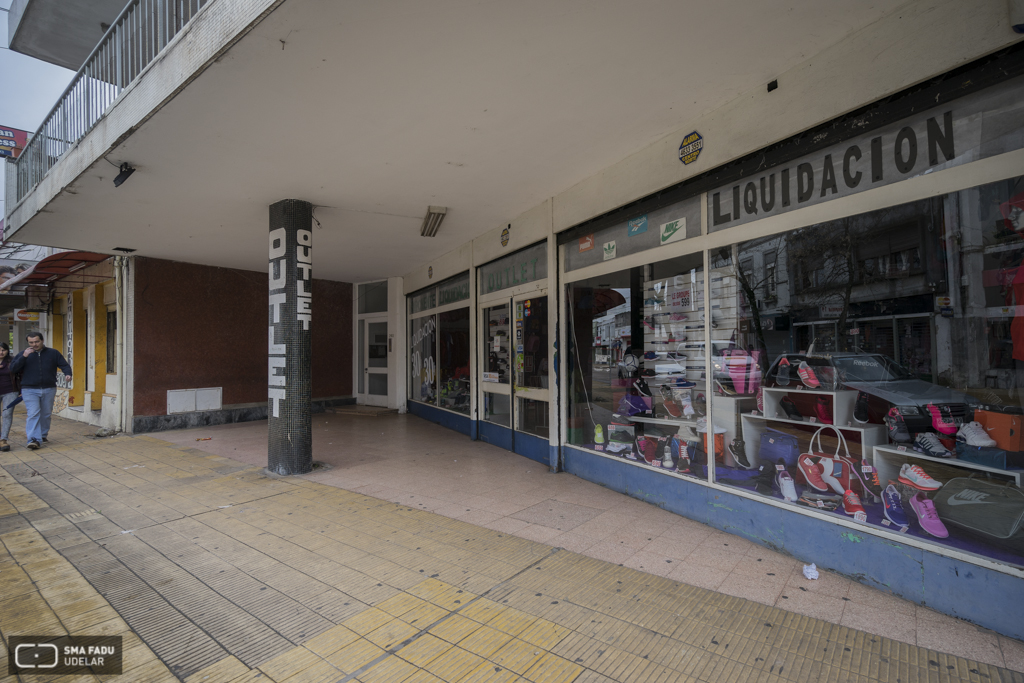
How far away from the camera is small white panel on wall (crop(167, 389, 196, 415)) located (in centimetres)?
962

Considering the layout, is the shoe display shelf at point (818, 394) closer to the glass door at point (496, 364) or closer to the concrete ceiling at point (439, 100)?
the concrete ceiling at point (439, 100)

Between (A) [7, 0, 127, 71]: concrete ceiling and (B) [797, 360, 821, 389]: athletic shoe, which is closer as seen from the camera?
(B) [797, 360, 821, 389]: athletic shoe

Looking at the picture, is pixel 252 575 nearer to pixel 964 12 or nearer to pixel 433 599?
pixel 433 599

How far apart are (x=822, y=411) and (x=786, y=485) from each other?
1.99ft

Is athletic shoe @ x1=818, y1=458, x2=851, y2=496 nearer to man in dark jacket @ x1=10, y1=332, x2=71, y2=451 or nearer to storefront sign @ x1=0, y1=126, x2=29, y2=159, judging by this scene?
man in dark jacket @ x1=10, y1=332, x2=71, y2=451

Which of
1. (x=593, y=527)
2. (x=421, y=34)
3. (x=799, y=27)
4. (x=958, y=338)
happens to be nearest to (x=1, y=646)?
(x=593, y=527)

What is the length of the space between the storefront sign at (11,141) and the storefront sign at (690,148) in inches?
768

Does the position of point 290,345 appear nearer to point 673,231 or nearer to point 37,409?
point 673,231

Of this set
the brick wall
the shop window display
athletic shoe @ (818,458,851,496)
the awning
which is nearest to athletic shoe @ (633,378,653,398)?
the shop window display

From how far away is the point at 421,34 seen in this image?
9.93 feet

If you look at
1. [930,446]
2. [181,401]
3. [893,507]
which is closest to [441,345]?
[181,401]

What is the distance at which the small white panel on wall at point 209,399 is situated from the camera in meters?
10.0

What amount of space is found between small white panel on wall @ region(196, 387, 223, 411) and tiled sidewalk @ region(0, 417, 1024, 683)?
554 centimetres

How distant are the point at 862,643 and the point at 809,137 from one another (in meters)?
3.10
